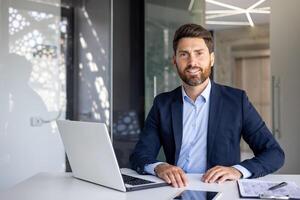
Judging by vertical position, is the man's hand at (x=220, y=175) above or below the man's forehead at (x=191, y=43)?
below

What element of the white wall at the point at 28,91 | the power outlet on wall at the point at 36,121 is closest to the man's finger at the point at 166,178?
the white wall at the point at 28,91

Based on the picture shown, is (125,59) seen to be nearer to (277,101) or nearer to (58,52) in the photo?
(58,52)

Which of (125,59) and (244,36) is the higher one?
(244,36)

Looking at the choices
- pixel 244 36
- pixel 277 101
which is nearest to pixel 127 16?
pixel 277 101

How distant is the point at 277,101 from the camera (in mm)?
3521

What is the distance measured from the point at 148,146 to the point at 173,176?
409 mm

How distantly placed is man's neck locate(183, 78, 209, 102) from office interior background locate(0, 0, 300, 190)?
1381 millimetres

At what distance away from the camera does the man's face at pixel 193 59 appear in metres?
1.72

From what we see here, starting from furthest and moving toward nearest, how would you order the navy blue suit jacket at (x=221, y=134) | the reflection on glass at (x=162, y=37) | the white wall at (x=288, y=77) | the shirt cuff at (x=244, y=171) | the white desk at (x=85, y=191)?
the reflection on glass at (x=162, y=37) < the white wall at (x=288, y=77) < the navy blue suit jacket at (x=221, y=134) < the shirt cuff at (x=244, y=171) < the white desk at (x=85, y=191)

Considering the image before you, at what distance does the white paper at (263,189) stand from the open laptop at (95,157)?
0.28m

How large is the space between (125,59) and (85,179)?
2809mm

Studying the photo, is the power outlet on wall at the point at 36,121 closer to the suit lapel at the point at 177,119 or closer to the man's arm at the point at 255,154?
the suit lapel at the point at 177,119

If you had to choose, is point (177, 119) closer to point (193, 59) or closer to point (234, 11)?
point (193, 59)

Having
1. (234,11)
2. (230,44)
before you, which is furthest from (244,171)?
(230,44)
